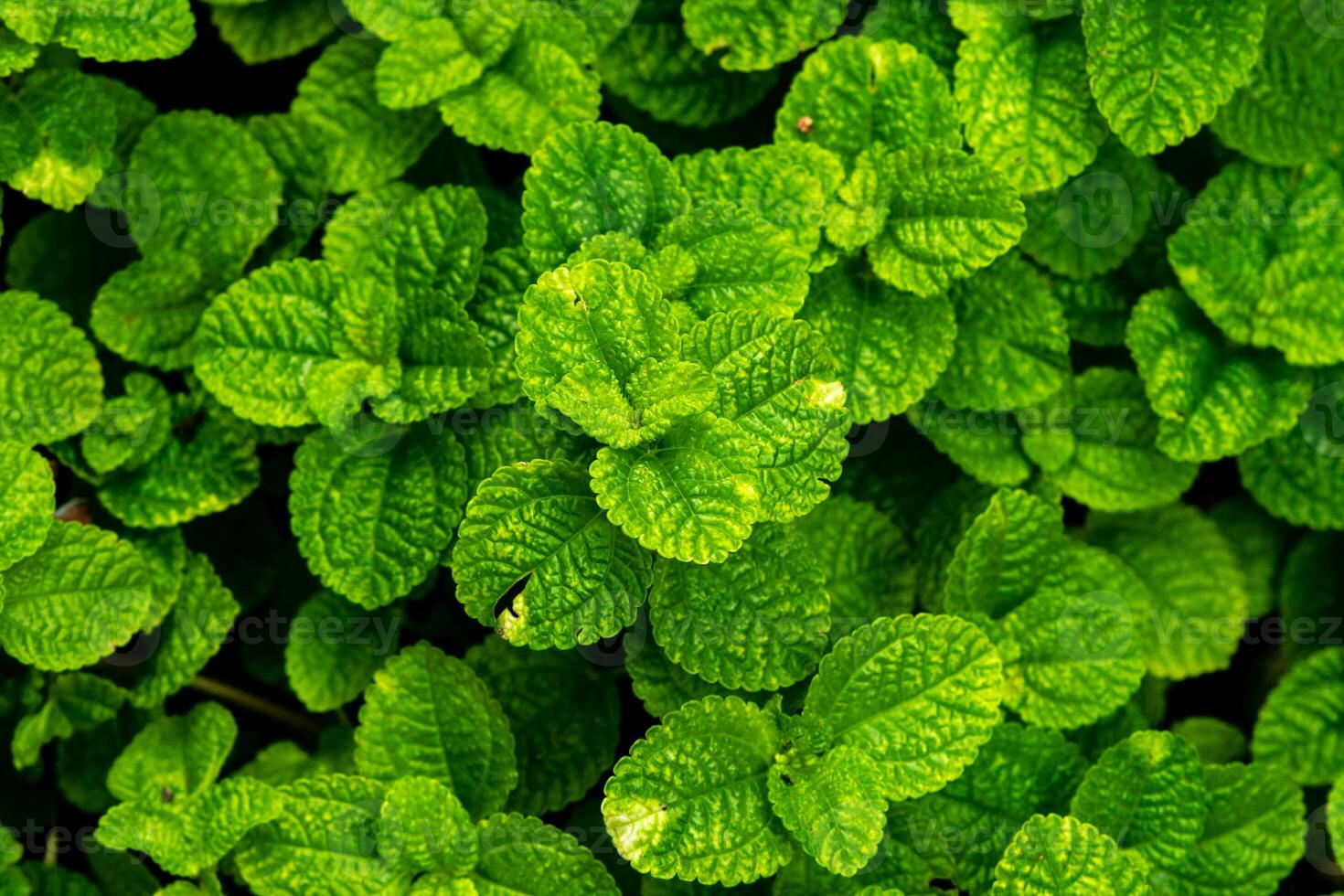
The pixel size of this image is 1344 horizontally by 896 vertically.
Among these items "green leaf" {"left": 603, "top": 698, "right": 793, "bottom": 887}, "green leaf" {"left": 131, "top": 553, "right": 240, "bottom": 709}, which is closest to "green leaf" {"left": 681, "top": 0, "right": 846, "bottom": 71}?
"green leaf" {"left": 603, "top": 698, "right": 793, "bottom": 887}

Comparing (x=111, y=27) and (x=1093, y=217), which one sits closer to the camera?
(x=111, y=27)

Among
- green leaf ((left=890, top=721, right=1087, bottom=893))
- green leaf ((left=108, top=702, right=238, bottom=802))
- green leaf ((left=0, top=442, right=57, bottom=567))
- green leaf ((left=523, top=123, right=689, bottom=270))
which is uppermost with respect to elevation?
green leaf ((left=523, top=123, right=689, bottom=270))

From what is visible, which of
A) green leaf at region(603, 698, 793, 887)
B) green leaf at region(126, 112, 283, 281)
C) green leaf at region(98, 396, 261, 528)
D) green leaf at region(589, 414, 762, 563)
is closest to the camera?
green leaf at region(589, 414, 762, 563)

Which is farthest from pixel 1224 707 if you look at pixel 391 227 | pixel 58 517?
pixel 58 517

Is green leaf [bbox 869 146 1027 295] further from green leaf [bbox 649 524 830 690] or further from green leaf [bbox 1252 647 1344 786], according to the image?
green leaf [bbox 1252 647 1344 786]

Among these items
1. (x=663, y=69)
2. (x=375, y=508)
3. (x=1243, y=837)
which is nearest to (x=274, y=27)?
(x=663, y=69)

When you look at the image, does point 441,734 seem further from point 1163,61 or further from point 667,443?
point 1163,61

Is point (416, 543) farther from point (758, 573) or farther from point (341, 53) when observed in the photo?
point (341, 53)
